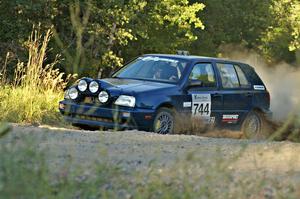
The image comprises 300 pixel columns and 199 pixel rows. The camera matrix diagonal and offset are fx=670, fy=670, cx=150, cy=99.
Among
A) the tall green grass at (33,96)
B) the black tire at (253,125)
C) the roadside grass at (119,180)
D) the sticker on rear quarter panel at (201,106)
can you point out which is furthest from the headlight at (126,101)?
the roadside grass at (119,180)

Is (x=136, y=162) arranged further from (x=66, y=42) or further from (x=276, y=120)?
(x=66, y=42)

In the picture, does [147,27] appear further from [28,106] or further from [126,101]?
[126,101]

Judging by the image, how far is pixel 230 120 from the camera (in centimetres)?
1232

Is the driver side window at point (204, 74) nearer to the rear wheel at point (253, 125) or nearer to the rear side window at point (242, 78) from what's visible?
the rear side window at point (242, 78)

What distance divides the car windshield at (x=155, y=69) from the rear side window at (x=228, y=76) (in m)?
0.96

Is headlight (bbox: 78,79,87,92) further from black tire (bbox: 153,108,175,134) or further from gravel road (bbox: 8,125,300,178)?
gravel road (bbox: 8,125,300,178)

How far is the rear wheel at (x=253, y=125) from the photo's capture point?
12750 millimetres

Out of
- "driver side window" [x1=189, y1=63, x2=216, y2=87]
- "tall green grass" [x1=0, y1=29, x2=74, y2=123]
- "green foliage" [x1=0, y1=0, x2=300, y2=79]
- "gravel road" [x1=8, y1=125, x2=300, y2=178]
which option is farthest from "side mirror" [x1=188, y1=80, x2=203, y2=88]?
"gravel road" [x1=8, y1=125, x2=300, y2=178]

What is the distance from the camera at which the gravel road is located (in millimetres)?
5172

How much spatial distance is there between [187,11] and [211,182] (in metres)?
21.1

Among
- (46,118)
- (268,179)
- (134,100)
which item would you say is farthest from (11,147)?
(46,118)

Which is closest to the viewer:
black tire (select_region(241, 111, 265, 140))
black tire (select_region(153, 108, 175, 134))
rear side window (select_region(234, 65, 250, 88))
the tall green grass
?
black tire (select_region(153, 108, 175, 134))

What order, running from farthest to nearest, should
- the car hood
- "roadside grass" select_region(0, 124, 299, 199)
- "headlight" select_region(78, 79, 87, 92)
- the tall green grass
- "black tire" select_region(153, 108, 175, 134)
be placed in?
the tall green grass → "headlight" select_region(78, 79, 87, 92) → "black tire" select_region(153, 108, 175, 134) → the car hood → "roadside grass" select_region(0, 124, 299, 199)

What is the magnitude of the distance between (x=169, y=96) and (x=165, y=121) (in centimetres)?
41
